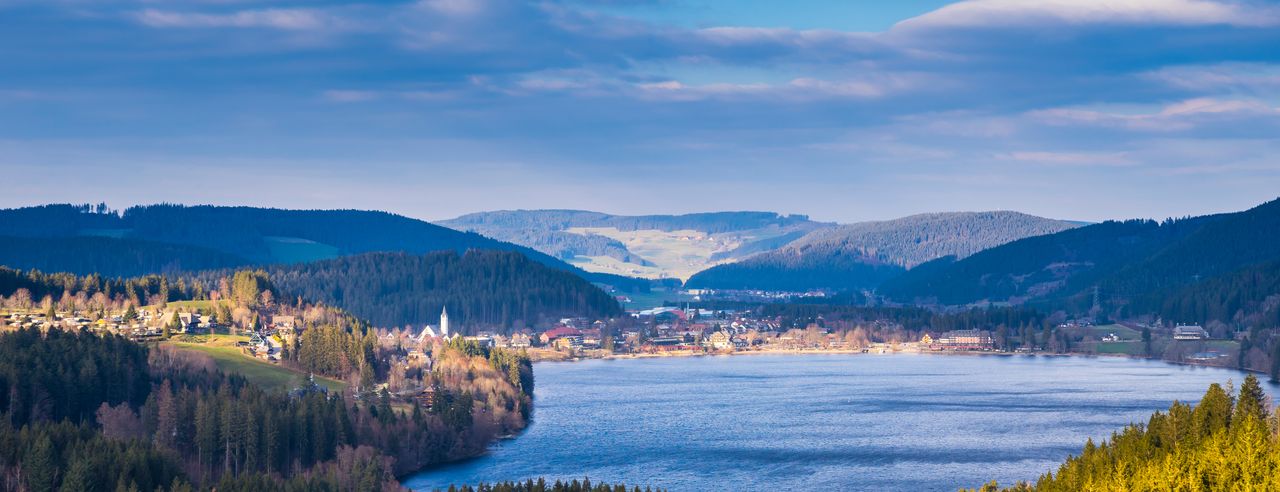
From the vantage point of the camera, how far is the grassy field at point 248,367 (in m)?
105

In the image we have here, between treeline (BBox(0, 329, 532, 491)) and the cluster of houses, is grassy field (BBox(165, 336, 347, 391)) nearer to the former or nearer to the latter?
treeline (BBox(0, 329, 532, 491))

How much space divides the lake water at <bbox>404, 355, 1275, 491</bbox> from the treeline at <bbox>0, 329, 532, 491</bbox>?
11.4ft

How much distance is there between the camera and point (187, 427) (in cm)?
8512

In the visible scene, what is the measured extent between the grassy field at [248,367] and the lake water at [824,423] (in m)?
14.5

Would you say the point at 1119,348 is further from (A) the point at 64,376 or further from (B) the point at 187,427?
(A) the point at 64,376

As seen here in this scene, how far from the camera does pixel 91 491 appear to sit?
65.8 metres

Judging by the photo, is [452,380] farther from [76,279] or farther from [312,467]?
[76,279]

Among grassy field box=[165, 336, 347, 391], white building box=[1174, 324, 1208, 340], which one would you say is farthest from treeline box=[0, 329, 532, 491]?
white building box=[1174, 324, 1208, 340]

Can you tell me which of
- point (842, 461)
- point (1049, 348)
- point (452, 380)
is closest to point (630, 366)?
point (1049, 348)

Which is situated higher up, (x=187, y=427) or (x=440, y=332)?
(x=440, y=332)

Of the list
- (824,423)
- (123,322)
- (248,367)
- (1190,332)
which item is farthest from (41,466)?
(1190,332)

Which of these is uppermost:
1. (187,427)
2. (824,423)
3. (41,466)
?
(187,427)

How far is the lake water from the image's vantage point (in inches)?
3351

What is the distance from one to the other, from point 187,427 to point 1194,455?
159 ft
